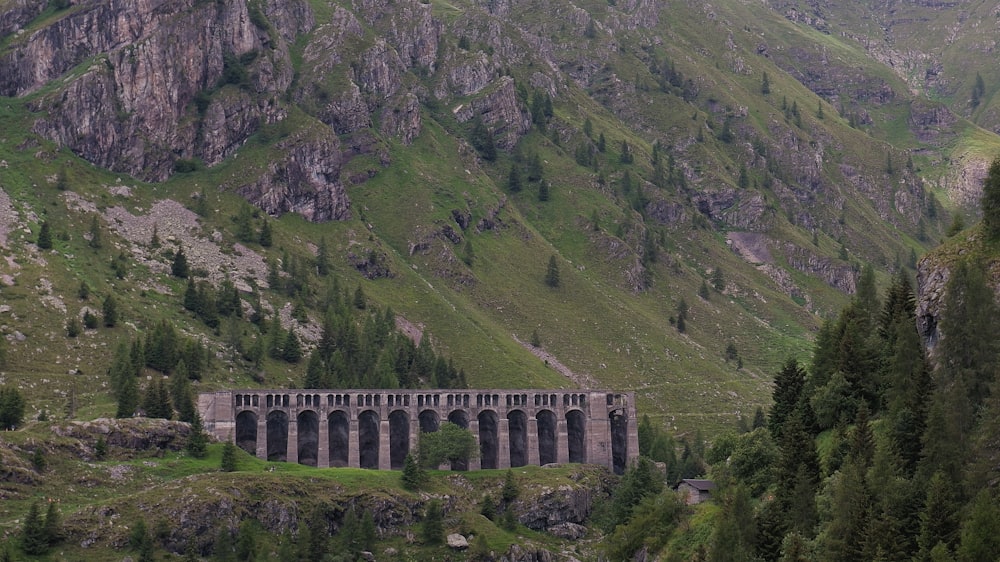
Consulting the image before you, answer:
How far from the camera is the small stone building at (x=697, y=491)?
15775 cm

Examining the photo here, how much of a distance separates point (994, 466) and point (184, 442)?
11011cm

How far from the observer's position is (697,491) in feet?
521

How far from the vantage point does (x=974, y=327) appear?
117m

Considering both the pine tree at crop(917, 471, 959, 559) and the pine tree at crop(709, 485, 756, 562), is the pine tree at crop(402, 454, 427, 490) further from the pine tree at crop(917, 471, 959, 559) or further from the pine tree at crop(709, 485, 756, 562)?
the pine tree at crop(917, 471, 959, 559)

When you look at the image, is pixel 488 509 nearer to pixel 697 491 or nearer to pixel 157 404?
pixel 697 491

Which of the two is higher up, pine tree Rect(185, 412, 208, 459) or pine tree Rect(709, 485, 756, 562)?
pine tree Rect(185, 412, 208, 459)

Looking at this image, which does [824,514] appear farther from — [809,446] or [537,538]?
[537,538]

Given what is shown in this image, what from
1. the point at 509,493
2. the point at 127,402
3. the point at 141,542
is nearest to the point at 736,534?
the point at 141,542

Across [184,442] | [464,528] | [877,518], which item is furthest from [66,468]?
[877,518]

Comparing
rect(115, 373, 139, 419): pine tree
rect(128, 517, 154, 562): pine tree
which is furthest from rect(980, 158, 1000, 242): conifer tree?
rect(115, 373, 139, 419): pine tree

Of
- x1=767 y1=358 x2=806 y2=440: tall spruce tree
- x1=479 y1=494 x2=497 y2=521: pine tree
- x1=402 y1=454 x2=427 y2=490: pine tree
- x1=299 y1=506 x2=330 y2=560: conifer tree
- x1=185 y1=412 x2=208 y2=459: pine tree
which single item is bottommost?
x1=299 y1=506 x2=330 y2=560: conifer tree

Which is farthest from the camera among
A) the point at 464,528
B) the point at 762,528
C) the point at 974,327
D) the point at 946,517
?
the point at 464,528

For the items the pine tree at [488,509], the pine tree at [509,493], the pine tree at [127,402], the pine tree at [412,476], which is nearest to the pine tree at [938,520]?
the pine tree at [488,509]

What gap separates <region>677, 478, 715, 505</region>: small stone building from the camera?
6211 inches
